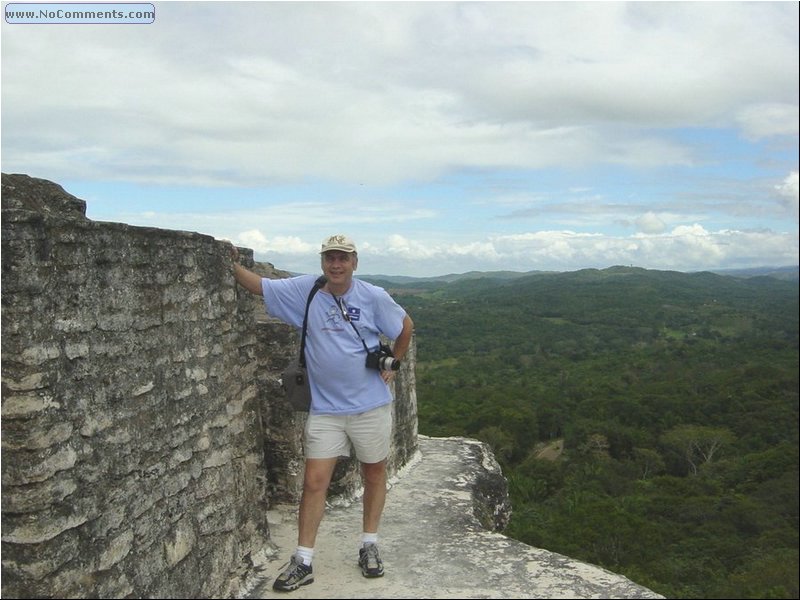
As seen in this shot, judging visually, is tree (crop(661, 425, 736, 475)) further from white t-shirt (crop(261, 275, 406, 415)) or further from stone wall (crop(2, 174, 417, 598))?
stone wall (crop(2, 174, 417, 598))

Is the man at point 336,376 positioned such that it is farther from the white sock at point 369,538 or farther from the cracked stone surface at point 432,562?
the cracked stone surface at point 432,562

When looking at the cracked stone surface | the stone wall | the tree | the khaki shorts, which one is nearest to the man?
the khaki shorts

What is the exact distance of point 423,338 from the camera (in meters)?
77.4

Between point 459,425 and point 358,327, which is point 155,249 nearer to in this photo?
point 358,327

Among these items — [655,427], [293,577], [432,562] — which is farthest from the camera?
[655,427]

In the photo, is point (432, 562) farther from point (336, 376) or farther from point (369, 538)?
point (336, 376)

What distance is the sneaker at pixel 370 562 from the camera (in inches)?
144

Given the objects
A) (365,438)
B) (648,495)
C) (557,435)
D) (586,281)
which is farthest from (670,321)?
(365,438)

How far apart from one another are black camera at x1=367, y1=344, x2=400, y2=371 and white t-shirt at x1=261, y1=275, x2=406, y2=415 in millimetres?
28

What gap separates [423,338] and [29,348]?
7531cm

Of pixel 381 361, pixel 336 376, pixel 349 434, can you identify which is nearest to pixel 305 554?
pixel 349 434

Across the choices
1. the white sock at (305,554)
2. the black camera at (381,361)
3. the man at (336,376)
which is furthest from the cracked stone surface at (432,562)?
the black camera at (381,361)

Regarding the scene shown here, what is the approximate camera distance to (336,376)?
345cm

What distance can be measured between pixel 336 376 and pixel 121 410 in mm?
1067
